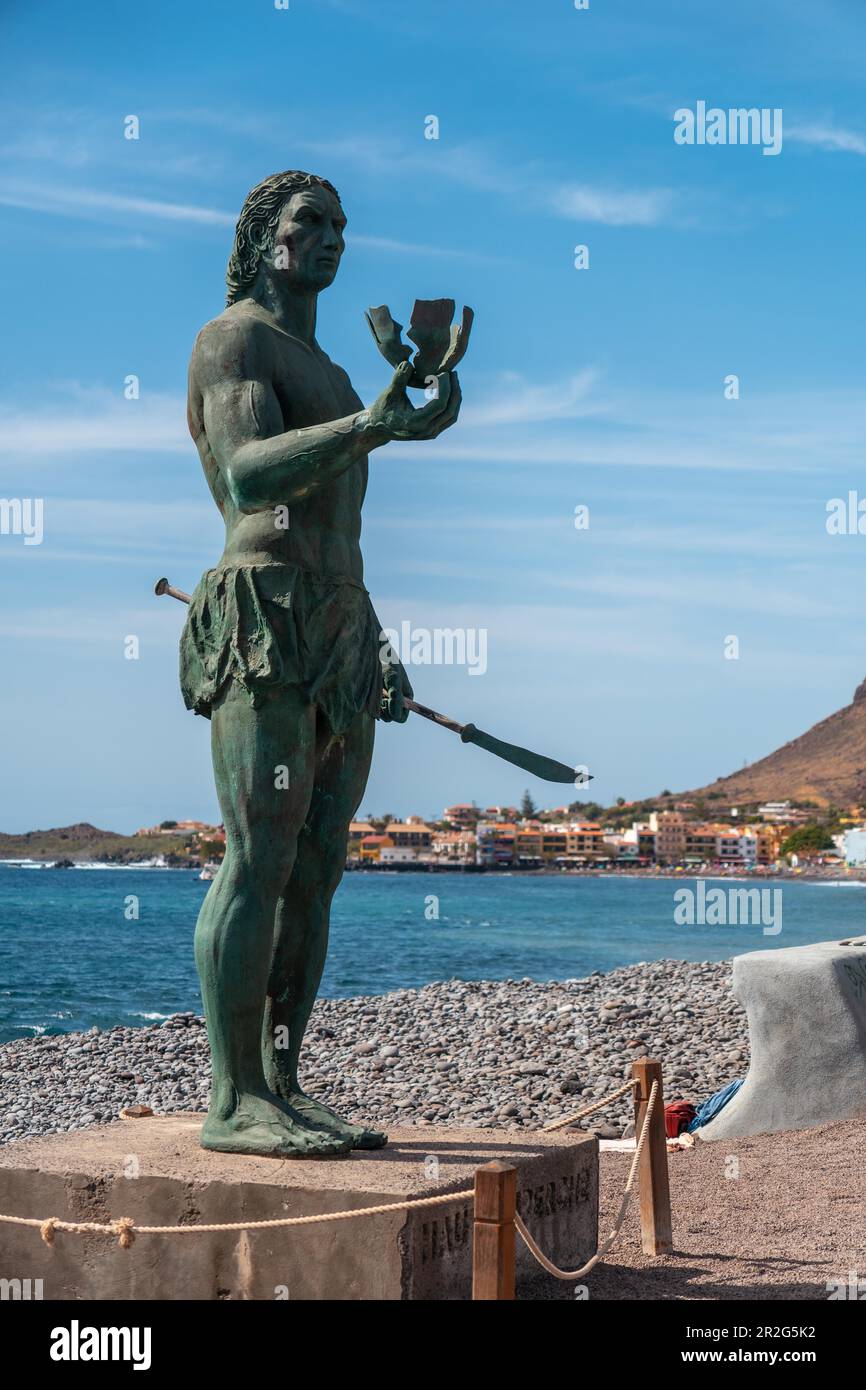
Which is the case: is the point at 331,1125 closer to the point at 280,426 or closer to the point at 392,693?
the point at 392,693

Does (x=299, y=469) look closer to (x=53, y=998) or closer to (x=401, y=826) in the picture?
(x=53, y=998)

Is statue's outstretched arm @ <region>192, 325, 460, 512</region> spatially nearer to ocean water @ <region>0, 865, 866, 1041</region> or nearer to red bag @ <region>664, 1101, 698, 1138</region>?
red bag @ <region>664, 1101, 698, 1138</region>

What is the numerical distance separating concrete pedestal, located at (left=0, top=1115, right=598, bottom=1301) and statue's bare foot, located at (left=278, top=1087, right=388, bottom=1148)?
52mm

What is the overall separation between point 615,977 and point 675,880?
134771 millimetres

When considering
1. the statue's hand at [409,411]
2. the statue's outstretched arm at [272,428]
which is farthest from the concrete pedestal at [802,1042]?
the statue's hand at [409,411]

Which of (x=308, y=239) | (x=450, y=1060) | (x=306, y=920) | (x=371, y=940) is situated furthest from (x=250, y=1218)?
(x=371, y=940)

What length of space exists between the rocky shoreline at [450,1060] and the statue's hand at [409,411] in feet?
27.8

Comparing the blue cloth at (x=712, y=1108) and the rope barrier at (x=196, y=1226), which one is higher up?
the rope barrier at (x=196, y=1226)

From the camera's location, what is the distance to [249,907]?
5000mm

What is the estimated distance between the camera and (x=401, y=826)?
153 m

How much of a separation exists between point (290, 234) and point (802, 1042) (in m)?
6.70

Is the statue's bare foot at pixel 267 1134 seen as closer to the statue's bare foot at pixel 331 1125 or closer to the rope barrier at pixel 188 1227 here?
the statue's bare foot at pixel 331 1125

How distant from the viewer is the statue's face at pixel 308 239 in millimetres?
5305
